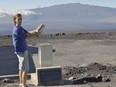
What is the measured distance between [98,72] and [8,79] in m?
3.74

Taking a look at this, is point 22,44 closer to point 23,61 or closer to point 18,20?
point 23,61

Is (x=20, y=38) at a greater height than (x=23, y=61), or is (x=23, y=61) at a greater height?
(x=20, y=38)

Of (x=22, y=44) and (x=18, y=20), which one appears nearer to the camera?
(x=18, y=20)

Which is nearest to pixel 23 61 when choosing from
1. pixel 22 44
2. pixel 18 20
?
pixel 22 44

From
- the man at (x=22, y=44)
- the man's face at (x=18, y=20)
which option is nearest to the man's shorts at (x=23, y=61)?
the man at (x=22, y=44)

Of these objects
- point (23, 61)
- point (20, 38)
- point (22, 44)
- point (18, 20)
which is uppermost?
point (18, 20)

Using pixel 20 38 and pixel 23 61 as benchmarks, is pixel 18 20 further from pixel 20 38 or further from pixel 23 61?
pixel 23 61

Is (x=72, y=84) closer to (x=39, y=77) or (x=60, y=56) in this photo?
(x=39, y=77)

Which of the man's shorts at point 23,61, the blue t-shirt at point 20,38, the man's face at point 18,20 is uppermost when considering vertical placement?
the man's face at point 18,20

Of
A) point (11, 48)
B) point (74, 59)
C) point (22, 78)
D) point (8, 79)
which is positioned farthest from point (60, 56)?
point (22, 78)

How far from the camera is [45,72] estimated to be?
14797mm

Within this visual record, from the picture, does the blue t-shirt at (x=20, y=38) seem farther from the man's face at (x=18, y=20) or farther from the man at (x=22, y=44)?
the man's face at (x=18, y=20)

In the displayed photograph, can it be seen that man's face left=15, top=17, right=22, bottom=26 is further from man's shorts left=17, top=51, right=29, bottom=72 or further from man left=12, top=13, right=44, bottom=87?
man's shorts left=17, top=51, right=29, bottom=72

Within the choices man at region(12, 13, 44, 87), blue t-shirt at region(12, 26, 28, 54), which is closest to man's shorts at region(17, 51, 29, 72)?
man at region(12, 13, 44, 87)
